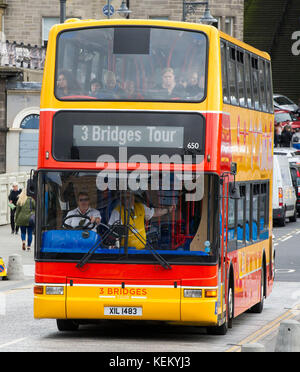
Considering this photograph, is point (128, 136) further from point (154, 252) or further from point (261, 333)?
point (261, 333)

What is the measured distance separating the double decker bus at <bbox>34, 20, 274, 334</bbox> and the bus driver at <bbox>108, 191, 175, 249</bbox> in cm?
1

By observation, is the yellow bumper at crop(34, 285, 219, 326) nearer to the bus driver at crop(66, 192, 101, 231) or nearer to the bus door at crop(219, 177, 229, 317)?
the bus door at crop(219, 177, 229, 317)

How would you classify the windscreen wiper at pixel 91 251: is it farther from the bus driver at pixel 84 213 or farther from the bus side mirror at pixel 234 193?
the bus side mirror at pixel 234 193

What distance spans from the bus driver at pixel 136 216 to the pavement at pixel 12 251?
896 cm

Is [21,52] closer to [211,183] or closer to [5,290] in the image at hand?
[5,290]

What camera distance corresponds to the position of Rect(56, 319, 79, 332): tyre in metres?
16.4

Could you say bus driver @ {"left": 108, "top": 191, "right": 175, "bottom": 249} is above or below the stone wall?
below

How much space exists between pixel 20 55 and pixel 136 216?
119 ft

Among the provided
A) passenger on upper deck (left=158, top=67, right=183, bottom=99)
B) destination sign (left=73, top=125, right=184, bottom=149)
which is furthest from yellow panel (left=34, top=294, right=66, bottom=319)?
passenger on upper deck (left=158, top=67, right=183, bottom=99)

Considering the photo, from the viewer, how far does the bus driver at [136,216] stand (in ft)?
49.3

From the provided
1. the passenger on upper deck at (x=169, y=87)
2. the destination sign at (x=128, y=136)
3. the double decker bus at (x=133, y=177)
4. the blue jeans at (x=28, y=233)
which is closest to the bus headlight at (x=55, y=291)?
the double decker bus at (x=133, y=177)

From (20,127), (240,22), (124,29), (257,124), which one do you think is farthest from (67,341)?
(240,22)
